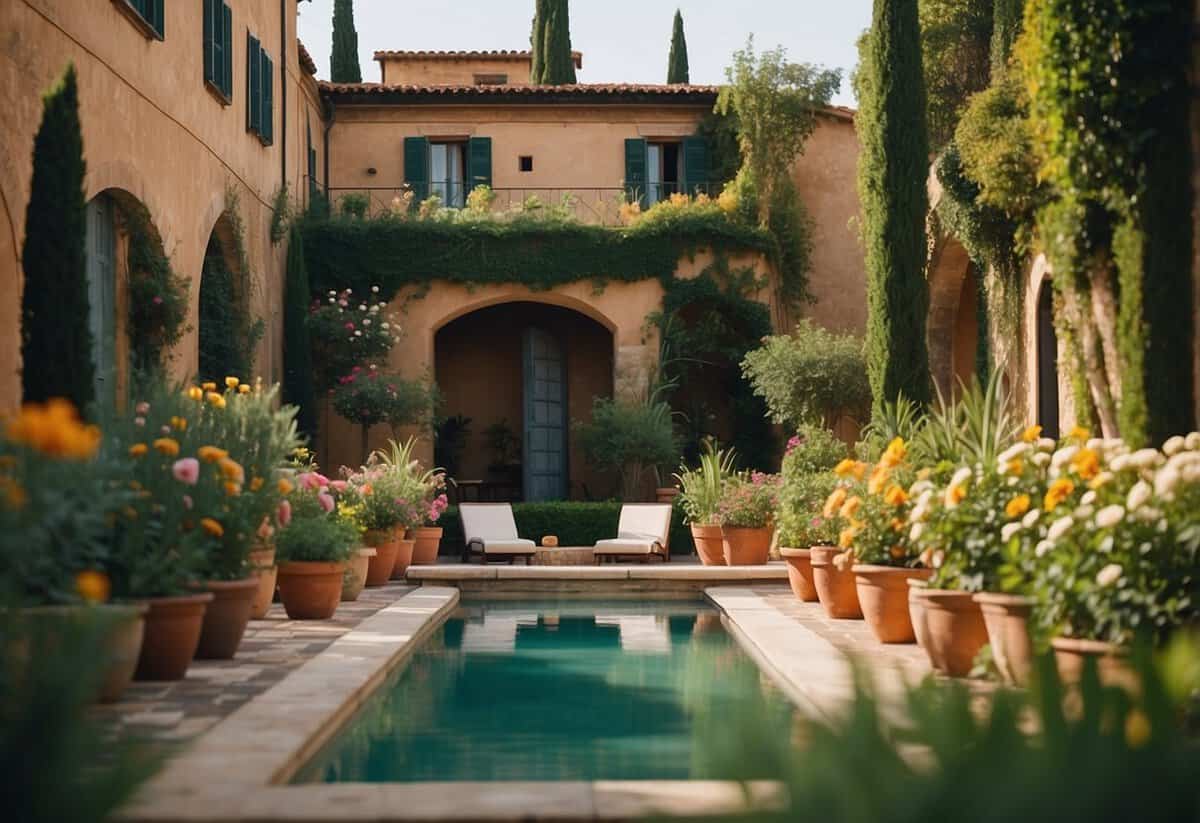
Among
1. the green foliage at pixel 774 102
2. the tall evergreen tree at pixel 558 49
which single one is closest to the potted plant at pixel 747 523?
the green foliage at pixel 774 102

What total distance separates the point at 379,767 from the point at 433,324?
13.9m

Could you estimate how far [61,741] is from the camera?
166 centimetres

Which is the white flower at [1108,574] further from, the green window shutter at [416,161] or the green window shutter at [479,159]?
the green window shutter at [416,161]

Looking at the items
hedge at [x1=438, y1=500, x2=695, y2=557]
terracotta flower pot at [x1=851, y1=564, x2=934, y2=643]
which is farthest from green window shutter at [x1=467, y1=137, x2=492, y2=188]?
terracotta flower pot at [x1=851, y1=564, x2=934, y2=643]

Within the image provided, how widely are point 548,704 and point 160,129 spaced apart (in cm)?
752

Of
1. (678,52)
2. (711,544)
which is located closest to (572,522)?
(711,544)

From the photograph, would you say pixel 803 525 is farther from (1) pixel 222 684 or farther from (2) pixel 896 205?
(1) pixel 222 684

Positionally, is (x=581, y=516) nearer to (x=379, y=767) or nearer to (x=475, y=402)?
(x=475, y=402)

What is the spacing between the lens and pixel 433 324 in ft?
60.6

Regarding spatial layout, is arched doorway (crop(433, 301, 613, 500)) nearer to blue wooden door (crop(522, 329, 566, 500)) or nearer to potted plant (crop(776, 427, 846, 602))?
blue wooden door (crop(522, 329, 566, 500))

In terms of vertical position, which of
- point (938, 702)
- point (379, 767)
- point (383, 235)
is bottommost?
point (379, 767)

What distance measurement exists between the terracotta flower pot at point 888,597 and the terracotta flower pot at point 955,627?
4.20 feet

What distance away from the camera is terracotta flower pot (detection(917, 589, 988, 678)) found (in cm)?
603

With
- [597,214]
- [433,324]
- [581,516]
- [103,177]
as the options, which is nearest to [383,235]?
[433,324]
